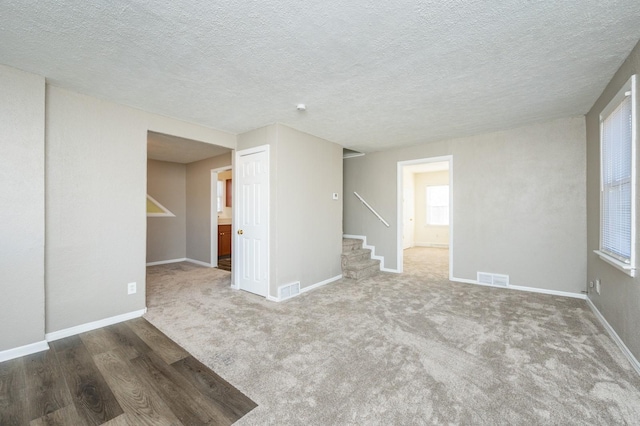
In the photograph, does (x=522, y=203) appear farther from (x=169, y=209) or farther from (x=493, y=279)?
(x=169, y=209)

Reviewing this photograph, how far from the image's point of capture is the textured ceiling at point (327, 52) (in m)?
1.61

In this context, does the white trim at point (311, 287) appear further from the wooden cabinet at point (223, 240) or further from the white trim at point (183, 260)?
the wooden cabinet at point (223, 240)

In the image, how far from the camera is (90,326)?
278 centimetres

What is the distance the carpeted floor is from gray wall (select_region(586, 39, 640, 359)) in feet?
0.67

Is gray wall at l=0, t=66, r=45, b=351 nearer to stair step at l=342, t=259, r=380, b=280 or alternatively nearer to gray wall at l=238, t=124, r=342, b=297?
gray wall at l=238, t=124, r=342, b=297

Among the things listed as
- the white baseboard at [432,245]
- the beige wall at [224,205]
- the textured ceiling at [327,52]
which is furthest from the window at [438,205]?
the beige wall at [224,205]

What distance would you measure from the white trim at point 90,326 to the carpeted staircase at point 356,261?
304cm

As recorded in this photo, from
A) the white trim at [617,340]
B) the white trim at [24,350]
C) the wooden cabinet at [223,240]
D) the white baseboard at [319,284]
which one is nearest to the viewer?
the white trim at [617,340]

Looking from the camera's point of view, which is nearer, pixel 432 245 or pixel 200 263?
pixel 200 263

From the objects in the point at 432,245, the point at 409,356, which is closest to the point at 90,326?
the point at 409,356

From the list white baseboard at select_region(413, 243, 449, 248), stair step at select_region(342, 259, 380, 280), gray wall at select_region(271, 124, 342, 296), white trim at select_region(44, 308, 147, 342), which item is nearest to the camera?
white trim at select_region(44, 308, 147, 342)

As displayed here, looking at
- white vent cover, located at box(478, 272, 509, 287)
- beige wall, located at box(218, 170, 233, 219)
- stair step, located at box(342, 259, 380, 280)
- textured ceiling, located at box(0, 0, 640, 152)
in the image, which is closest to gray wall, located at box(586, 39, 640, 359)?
textured ceiling, located at box(0, 0, 640, 152)

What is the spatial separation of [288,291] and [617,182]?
3705 millimetres

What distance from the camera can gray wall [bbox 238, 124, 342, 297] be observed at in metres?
3.68
